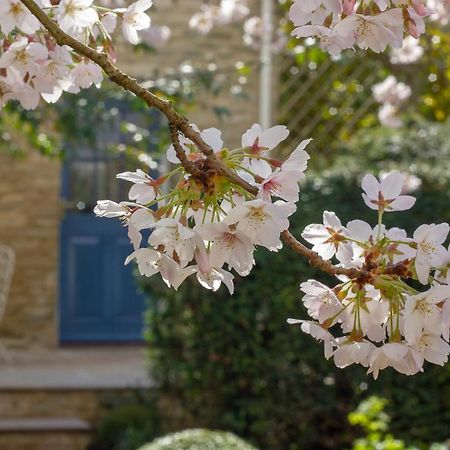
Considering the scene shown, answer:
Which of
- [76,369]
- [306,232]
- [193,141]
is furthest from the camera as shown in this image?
[76,369]

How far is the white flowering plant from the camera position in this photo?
1.21 meters

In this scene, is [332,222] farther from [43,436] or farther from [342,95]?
[342,95]

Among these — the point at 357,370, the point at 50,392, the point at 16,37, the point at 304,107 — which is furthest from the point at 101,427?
the point at 16,37

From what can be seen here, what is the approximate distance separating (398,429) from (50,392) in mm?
2255

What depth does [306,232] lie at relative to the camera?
4.63 ft

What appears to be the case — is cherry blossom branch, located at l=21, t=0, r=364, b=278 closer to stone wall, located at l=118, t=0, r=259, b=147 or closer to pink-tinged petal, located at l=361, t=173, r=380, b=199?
pink-tinged petal, located at l=361, t=173, r=380, b=199

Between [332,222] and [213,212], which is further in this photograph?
[332,222]

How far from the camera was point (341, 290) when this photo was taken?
1.35 metres

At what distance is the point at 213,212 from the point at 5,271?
763cm

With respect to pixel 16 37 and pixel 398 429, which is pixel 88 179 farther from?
pixel 16 37

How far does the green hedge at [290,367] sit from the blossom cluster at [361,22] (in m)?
3.90

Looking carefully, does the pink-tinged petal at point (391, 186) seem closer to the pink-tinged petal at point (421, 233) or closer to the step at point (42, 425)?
the pink-tinged petal at point (421, 233)

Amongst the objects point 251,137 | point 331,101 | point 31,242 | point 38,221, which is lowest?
point 251,137

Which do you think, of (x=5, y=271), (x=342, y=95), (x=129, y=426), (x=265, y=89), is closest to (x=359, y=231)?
(x=129, y=426)
